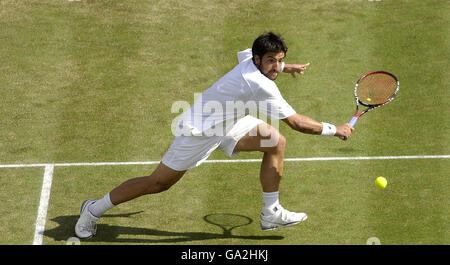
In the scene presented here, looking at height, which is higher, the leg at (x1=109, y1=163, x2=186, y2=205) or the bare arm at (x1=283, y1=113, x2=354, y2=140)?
the bare arm at (x1=283, y1=113, x2=354, y2=140)

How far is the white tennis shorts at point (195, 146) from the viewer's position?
1034cm

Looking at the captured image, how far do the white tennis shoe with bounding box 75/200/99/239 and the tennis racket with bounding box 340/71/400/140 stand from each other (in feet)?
11.5

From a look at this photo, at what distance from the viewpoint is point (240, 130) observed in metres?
10.5

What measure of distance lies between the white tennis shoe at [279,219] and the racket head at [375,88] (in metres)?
1.67

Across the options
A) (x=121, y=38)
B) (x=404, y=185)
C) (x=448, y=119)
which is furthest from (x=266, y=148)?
(x=121, y=38)

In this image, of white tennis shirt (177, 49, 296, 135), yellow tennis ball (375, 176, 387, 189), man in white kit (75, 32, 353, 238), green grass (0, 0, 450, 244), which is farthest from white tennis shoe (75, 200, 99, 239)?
yellow tennis ball (375, 176, 387, 189)

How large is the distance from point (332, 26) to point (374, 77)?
4.15 metres

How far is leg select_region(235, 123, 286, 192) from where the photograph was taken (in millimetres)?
10492

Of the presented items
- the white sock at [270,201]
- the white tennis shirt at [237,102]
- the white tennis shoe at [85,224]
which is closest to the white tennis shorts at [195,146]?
the white tennis shirt at [237,102]

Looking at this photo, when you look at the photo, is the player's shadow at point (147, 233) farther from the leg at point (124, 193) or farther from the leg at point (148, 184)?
the leg at point (148, 184)

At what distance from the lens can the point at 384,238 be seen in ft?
34.5

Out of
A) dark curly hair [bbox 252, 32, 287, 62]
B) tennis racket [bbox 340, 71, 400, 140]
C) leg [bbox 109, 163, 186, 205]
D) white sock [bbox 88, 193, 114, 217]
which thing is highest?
tennis racket [bbox 340, 71, 400, 140]

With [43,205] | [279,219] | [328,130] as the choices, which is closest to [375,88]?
[328,130]

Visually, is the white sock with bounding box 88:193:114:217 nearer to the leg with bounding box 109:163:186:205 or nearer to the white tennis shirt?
the leg with bounding box 109:163:186:205
